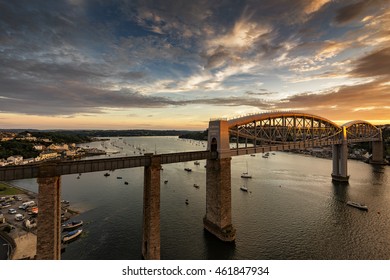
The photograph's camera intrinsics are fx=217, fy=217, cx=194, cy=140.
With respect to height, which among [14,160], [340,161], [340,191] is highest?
Answer: [340,161]

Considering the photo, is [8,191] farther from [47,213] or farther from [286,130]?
[286,130]

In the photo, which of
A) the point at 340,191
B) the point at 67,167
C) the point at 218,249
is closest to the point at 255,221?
the point at 218,249

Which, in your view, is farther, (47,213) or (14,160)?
(14,160)

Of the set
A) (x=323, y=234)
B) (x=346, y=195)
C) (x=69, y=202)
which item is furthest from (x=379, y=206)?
(x=69, y=202)

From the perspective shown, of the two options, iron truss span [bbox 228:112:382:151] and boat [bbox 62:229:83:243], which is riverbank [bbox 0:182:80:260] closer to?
boat [bbox 62:229:83:243]

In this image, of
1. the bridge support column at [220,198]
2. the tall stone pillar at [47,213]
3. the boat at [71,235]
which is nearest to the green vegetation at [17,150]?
the boat at [71,235]

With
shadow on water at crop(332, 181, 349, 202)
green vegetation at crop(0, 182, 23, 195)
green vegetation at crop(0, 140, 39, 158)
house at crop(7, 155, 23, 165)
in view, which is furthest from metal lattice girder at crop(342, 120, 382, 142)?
green vegetation at crop(0, 140, 39, 158)
